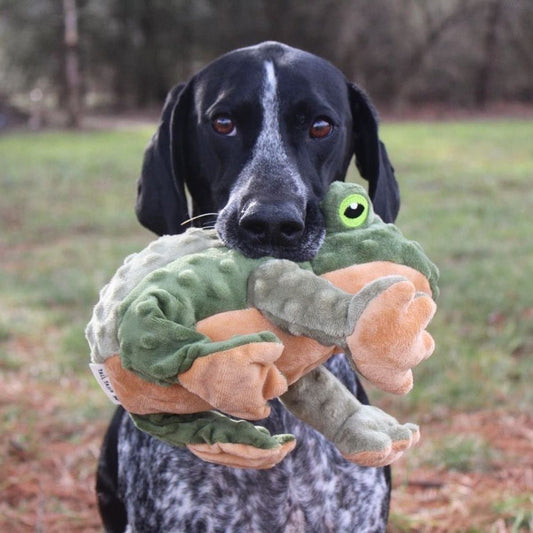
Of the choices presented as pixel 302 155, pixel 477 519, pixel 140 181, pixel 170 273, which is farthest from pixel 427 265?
pixel 477 519

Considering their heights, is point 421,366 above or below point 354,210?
below

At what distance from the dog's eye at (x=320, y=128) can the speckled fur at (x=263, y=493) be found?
0.75m

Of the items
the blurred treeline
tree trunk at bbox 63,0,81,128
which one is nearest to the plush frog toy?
tree trunk at bbox 63,0,81,128

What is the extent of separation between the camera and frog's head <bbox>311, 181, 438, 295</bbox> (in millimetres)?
1742

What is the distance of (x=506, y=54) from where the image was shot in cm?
2383

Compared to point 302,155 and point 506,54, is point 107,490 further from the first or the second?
point 506,54

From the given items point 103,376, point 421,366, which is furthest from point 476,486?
point 103,376

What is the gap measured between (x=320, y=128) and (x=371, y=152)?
42cm

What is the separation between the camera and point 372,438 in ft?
5.92

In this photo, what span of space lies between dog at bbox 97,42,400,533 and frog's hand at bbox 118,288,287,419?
24.9 inches

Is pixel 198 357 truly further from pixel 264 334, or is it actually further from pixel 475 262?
pixel 475 262

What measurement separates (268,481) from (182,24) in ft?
78.6

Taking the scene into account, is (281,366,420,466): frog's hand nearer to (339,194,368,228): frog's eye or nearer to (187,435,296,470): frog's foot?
(187,435,296,470): frog's foot

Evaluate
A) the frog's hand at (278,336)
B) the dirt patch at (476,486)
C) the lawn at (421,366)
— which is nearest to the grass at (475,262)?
the lawn at (421,366)
